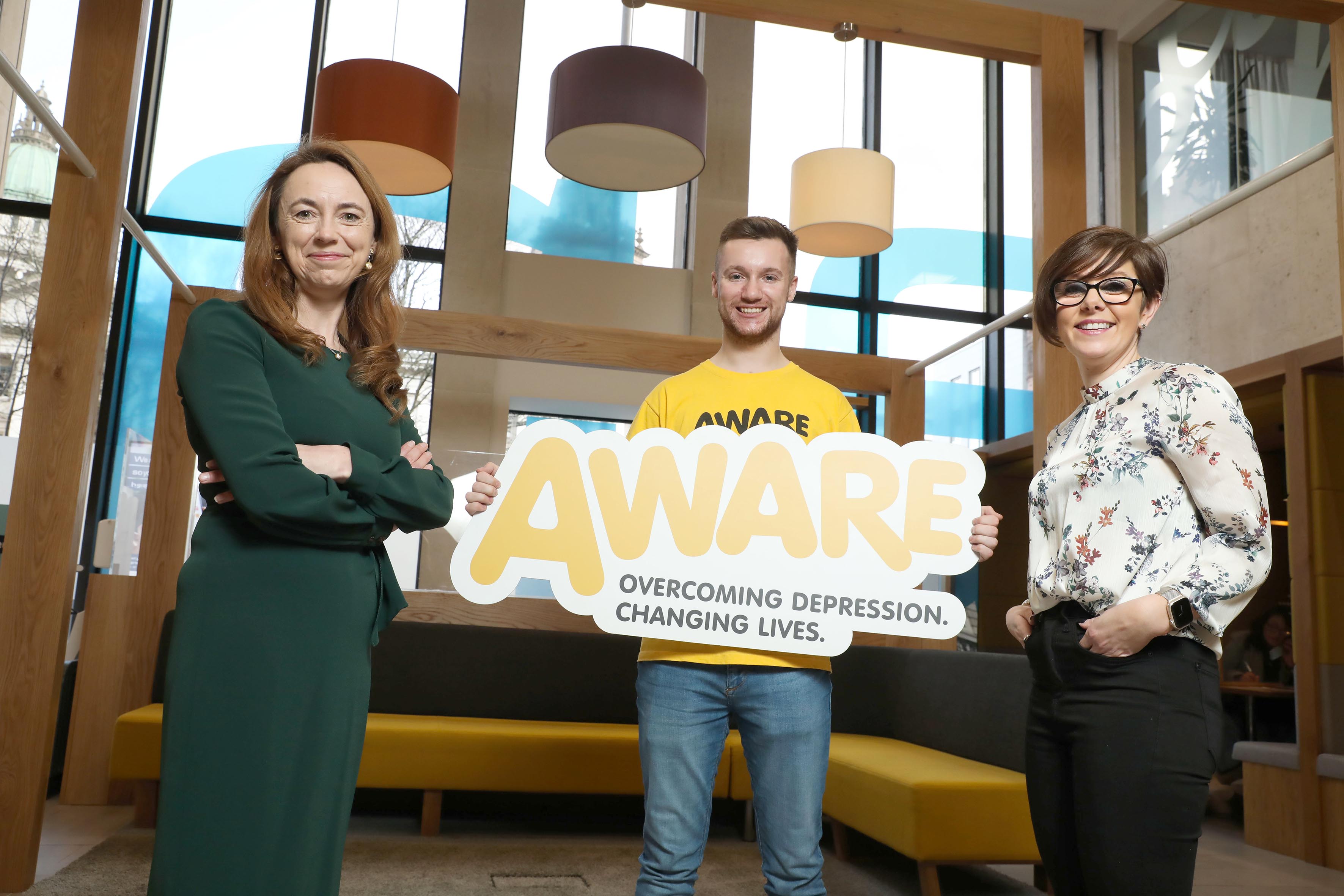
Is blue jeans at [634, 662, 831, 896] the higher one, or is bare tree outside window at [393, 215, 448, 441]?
bare tree outside window at [393, 215, 448, 441]

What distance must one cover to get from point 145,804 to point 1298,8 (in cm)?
448

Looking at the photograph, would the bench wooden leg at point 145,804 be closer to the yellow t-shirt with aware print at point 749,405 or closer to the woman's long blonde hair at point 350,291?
the yellow t-shirt with aware print at point 749,405

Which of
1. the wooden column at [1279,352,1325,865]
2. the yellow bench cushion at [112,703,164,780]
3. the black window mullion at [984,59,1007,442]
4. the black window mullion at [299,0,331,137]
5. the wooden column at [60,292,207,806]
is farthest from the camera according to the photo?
the black window mullion at [984,59,1007,442]

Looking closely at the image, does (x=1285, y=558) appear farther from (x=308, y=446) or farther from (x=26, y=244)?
(x=26, y=244)

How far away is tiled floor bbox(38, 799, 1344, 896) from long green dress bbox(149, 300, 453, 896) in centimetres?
239

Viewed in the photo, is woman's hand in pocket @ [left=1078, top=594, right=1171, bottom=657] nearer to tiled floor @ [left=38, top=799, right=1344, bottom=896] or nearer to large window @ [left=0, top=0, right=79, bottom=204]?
tiled floor @ [left=38, top=799, right=1344, bottom=896]

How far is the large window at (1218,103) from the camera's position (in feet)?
20.0

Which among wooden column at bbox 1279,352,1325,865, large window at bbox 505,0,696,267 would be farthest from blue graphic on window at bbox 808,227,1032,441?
wooden column at bbox 1279,352,1325,865

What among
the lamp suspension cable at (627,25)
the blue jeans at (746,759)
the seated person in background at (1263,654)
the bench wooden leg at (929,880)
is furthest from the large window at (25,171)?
the seated person in background at (1263,654)

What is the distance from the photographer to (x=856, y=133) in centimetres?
842

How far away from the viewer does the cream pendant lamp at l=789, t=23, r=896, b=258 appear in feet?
16.8

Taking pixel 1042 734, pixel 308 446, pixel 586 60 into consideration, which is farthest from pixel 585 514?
pixel 586 60

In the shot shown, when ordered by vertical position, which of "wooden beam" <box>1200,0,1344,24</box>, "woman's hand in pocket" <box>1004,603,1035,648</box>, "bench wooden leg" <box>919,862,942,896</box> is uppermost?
"wooden beam" <box>1200,0,1344,24</box>

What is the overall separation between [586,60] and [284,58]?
14.0ft
